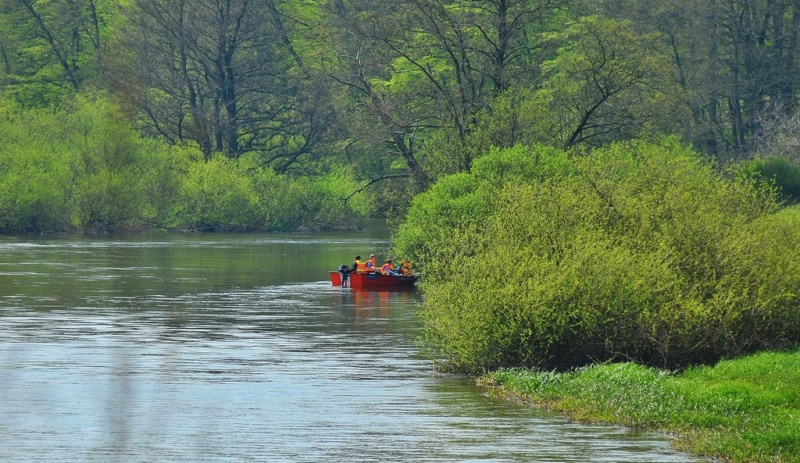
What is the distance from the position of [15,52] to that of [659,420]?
93.6 meters

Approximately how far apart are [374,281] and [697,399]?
2921 centimetres

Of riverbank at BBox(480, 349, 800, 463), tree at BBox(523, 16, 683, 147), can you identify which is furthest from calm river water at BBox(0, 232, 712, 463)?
tree at BBox(523, 16, 683, 147)

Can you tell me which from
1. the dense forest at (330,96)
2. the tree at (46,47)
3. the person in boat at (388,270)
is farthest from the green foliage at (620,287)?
the tree at (46,47)

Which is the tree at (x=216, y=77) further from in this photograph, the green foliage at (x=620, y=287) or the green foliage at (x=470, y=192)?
the green foliage at (x=620, y=287)

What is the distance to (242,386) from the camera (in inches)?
1029

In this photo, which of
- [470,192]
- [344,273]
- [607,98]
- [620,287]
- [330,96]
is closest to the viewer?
[620,287]

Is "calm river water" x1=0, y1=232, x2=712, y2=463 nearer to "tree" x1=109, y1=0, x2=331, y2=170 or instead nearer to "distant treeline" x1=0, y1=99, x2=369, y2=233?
"distant treeline" x1=0, y1=99, x2=369, y2=233

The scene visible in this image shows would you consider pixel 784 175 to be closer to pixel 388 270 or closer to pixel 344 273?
pixel 388 270

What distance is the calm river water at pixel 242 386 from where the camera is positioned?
20.0m

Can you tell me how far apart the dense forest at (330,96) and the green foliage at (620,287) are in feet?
85.7

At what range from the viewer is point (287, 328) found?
36.8 metres

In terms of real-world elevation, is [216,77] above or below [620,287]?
above

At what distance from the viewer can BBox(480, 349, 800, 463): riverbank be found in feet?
64.1

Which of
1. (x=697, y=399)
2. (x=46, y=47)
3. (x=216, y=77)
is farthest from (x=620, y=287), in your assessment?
(x=46, y=47)
